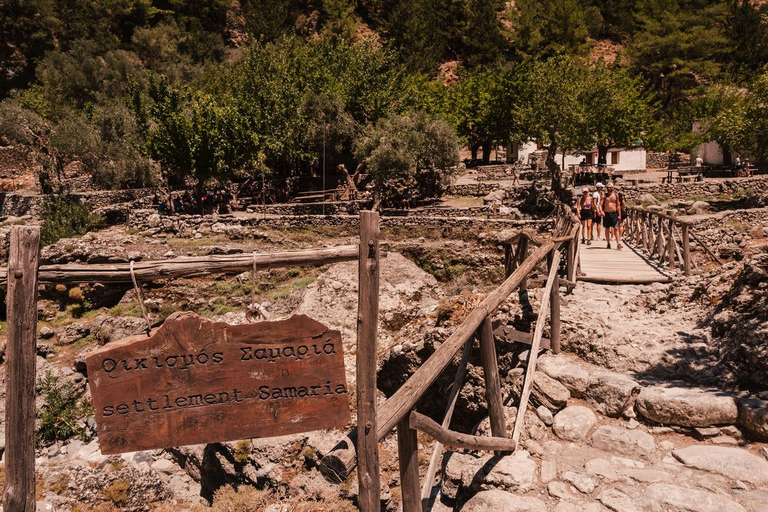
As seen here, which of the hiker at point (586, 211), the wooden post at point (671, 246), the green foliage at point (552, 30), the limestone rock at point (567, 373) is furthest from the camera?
the green foliage at point (552, 30)

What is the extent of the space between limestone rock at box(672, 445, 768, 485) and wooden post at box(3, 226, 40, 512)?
17.6ft

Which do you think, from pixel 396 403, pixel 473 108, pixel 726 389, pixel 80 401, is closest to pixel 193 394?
pixel 396 403

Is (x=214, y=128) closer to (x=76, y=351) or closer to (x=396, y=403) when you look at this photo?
(x=76, y=351)

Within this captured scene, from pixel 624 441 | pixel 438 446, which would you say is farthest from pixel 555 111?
pixel 438 446

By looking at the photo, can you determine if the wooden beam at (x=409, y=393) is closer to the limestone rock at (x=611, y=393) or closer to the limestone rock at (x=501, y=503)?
the limestone rock at (x=501, y=503)

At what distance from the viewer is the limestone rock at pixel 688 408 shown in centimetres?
574

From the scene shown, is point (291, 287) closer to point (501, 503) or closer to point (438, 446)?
point (438, 446)

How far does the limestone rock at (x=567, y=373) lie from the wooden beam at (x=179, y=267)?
4342 millimetres

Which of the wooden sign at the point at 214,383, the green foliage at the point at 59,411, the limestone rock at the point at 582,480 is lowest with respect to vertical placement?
the green foliage at the point at 59,411

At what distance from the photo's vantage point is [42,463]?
9328 millimetres

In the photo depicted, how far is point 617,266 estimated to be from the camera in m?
12.5

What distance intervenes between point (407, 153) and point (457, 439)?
2327 centimetres

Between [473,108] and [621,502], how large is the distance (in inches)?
1658

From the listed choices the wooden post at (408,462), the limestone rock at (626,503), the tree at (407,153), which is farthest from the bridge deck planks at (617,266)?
the tree at (407,153)
